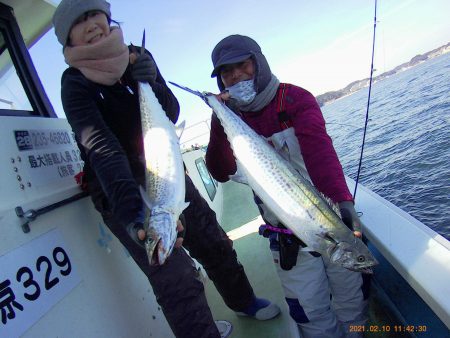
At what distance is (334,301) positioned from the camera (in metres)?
2.78

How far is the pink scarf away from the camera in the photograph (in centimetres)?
226

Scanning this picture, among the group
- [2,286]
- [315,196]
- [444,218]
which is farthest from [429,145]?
[2,286]

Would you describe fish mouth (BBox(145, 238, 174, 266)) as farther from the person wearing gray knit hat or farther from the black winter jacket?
the black winter jacket

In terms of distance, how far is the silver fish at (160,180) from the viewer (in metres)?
1.74

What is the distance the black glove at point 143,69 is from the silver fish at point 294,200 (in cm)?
37

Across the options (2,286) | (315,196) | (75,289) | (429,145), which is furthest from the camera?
(429,145)

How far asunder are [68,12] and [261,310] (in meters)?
3.01

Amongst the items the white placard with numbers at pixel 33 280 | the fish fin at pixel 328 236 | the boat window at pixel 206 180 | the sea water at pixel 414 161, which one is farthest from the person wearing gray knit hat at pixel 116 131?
the boat window at pixel 206 180

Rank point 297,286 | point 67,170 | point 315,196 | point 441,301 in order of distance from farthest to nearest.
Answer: point 67,170, point 297,286, point 315,196, point 441,301

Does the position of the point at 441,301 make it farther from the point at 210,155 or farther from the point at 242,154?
the point at 210,155

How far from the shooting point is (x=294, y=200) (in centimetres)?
201

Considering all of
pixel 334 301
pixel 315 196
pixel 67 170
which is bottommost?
pixel 334 301

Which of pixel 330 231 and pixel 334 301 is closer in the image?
pixel 330 231

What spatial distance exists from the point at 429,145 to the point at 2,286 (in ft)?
35.3
